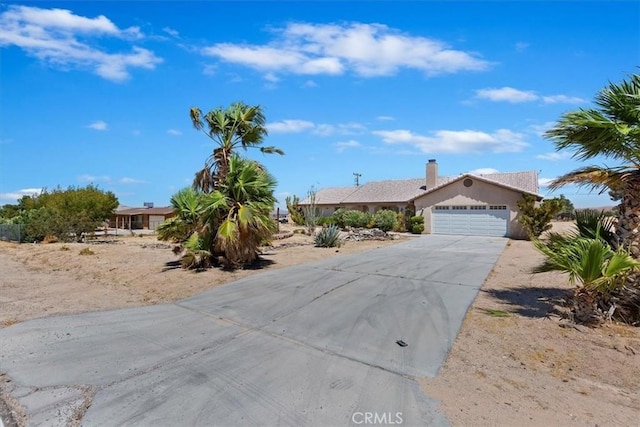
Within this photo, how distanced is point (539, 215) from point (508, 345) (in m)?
22.6

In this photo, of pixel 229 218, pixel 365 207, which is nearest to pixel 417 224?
pixel 365 207

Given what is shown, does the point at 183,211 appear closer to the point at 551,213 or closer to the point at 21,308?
the point at 21,308

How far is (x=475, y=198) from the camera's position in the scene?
28.1 meters

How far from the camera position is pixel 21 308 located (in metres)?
7.35

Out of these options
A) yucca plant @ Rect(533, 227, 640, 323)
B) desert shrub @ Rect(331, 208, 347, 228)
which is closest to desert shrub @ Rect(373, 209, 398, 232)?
desert shrub @ Rect(331, 208, 347, 228)

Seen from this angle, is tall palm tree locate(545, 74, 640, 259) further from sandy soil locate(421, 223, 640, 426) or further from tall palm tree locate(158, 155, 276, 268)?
tall palm tree locate(158, 155, 276, 268)

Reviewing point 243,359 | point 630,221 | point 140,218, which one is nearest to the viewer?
point 243,359

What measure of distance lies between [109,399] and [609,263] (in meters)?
6.99

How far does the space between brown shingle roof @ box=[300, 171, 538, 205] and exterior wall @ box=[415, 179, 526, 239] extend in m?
2.85

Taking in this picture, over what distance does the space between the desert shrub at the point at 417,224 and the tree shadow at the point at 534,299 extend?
20.9 m

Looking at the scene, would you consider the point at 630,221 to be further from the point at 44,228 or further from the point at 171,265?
the point at 44,228

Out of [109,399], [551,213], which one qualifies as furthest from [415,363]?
[551,213]

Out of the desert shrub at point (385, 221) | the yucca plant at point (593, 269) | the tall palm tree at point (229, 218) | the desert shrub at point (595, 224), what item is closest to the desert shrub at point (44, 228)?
the tall palm tree at point (229, 218)

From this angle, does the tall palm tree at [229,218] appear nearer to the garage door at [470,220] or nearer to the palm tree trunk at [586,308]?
the palm tree trunk at [586,308]
